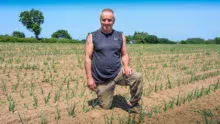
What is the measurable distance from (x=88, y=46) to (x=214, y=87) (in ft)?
13.3

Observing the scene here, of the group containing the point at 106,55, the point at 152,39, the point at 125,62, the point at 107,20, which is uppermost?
the point at 107,20

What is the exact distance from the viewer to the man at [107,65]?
464 centimetres

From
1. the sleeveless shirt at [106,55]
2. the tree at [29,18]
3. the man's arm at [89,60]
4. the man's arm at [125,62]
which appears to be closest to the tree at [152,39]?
the tree at [29,18]

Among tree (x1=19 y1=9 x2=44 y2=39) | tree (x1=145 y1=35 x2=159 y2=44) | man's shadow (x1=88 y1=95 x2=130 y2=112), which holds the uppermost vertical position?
tree (x1=19 y1=9 x2=44 y2=39)

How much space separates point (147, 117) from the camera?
15.3ft

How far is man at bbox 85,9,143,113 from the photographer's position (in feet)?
15.2

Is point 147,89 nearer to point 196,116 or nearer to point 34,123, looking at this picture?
point 196,116

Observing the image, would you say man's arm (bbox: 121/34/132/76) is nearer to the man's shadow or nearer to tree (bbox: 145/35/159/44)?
the man's shadow

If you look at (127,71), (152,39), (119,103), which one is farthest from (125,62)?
(152,39)

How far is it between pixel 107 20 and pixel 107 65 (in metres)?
0.80

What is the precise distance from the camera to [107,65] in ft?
15.6

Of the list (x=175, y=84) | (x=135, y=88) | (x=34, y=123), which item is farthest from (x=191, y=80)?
(x=34, y=123)

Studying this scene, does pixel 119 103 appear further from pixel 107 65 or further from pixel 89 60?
pixel 89 60

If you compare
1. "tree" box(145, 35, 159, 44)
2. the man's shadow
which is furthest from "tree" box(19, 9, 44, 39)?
the man's shadow
